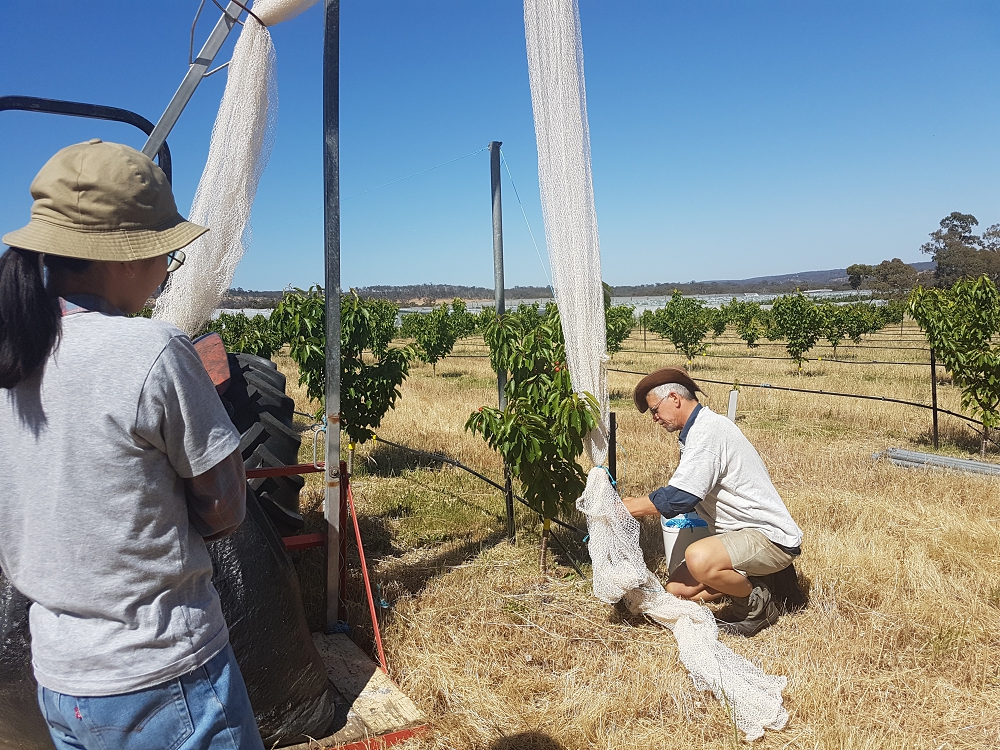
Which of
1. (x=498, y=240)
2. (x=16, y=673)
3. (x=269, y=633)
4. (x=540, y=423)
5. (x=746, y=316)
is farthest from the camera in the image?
(x=746, y=316)

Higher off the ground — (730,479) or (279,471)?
(279,471)

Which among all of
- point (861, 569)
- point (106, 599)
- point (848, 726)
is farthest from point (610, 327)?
point (106, 599)

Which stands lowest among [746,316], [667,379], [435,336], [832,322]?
[667,379]

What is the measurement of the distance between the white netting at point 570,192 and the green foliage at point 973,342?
6061 millimetres

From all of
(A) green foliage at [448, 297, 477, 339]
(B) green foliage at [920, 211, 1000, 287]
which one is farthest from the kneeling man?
(B) green foliage at [920, 211, 1000, 287]

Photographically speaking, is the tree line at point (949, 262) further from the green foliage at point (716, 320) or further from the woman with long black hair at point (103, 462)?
the woman with long black hair at point (103, 462)

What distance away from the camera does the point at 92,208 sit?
1189 millimetres

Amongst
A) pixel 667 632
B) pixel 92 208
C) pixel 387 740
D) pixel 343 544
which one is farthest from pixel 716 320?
pixel 92 208

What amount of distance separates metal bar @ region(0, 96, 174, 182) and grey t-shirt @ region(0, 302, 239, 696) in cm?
223

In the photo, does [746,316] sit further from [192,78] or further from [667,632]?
[192,78]

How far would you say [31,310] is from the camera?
3.72 feet

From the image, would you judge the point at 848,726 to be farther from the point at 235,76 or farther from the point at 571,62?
the point at 235,76

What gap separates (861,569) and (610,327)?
12288mm

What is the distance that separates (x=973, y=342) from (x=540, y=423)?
637cm
